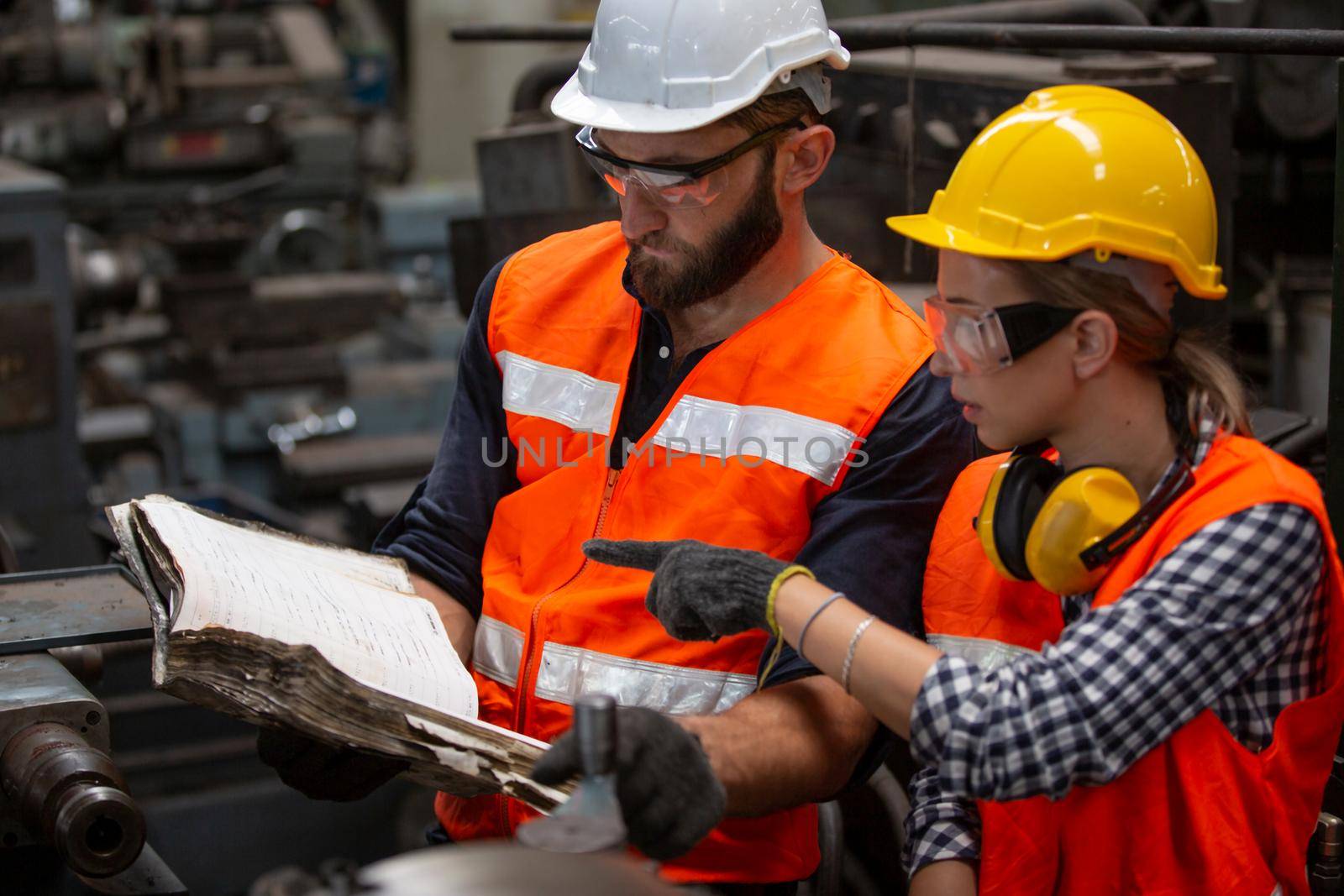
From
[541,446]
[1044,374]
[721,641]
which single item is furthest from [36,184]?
[1044,374]

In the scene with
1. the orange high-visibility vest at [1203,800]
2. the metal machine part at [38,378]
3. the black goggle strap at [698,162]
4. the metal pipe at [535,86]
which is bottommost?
the metal machine part at [38,378]

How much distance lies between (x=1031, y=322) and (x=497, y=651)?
33.3 inches

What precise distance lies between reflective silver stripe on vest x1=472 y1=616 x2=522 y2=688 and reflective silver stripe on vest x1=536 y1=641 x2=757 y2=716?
0.08 meters

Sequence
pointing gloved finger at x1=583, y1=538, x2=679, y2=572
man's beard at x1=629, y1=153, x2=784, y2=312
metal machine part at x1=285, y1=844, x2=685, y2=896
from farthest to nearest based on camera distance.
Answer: man's beard at x1=629, y1=153, x2=784, y2=312, pointing gloved finger at x1=583, y1=538, x2=679, y2=572, metal machine part at x1=285, y1=844, x2=685, y2=896

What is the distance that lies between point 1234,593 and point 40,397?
3883 millimetres

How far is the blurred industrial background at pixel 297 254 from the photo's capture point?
281cm

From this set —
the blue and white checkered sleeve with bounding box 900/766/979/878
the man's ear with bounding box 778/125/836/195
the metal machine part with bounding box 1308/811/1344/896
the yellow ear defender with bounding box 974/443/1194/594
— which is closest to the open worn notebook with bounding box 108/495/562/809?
the blue and white checkered sleeve with bounding box 900/766/979/878

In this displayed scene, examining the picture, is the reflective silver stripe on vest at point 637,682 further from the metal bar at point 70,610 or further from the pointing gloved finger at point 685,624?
the metal bar at point 70,610

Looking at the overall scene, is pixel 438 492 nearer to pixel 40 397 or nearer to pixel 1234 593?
pixel 1234 593

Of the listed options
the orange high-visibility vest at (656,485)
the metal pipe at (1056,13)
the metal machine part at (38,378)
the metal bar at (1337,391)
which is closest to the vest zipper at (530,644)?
the orange high-visibility vest at (656,485)

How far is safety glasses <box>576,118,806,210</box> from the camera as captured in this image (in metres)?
1.78

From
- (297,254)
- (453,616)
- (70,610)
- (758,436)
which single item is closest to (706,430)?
(758,436)

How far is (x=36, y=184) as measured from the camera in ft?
14.0

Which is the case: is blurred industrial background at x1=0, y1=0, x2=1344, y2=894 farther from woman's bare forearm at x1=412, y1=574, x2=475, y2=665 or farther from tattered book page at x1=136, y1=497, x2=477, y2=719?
woman's bare forearm at x1=412, y1=574, x2=475, y2=665
